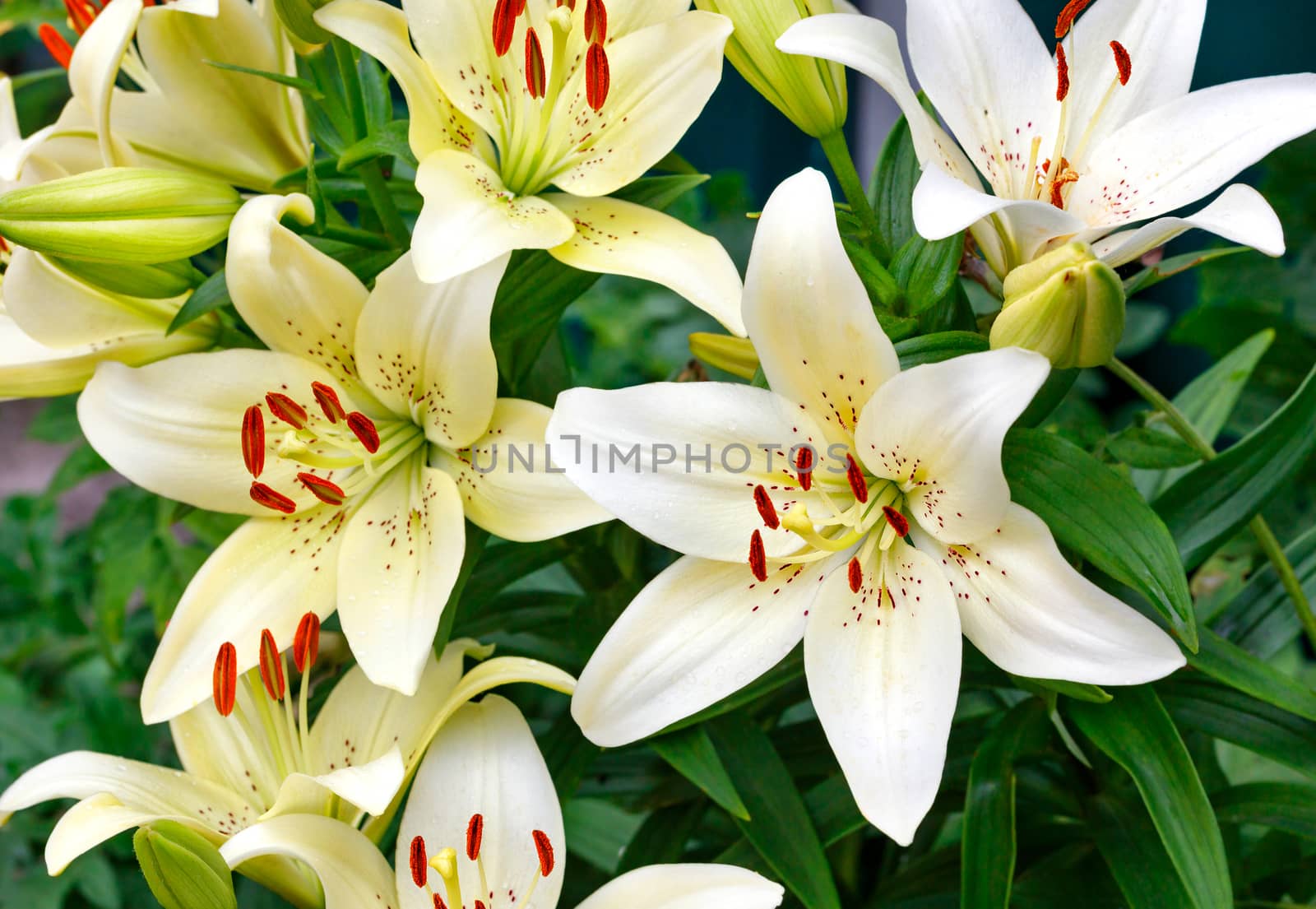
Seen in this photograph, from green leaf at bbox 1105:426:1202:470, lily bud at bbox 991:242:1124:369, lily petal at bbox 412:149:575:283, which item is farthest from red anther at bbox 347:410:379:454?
green leaf at bbox 1105:426:1202:470

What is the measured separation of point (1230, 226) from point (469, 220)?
0.34 m

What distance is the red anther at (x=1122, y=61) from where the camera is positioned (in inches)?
21.8

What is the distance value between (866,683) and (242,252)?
366mm

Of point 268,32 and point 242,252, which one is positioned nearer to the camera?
A: point 242,252

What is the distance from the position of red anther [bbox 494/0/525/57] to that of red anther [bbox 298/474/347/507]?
0.24 m

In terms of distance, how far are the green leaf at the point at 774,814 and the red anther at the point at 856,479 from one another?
20 centimetres

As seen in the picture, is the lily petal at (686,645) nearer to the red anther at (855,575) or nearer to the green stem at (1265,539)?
the red anther at (855,575)

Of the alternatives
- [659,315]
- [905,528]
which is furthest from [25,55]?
[905,528]

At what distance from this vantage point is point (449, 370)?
0.58 m

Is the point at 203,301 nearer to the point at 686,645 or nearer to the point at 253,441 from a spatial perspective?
the point at 253,441

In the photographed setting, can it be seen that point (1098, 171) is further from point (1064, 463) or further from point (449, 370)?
point (449, 370)

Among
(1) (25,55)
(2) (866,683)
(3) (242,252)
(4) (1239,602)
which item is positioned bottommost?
(1) (25,55)

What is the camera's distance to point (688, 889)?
0.55m

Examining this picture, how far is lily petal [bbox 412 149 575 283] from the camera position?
524 millimetres
